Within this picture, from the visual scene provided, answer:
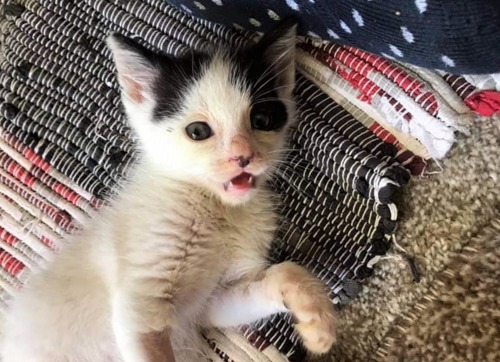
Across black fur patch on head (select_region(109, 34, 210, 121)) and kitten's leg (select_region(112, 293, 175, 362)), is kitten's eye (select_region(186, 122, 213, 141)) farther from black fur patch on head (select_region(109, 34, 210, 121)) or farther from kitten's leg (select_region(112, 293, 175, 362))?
kitten's leg (select_region(112, 293, 175, 362))

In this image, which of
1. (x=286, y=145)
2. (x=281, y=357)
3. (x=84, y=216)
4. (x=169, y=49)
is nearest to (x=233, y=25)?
(x=169, y=49)

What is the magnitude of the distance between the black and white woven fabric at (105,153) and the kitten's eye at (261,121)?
0.13 m

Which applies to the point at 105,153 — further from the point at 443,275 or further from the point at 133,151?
the point at 443,275

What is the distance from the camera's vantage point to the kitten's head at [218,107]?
115 centimetres

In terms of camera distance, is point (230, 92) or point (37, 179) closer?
point (230, 92)

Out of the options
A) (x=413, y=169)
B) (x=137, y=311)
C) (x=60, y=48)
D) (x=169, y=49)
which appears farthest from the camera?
(x=60, y=48)

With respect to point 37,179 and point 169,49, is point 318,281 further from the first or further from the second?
point 37,179

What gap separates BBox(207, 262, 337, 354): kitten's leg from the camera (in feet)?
3.71

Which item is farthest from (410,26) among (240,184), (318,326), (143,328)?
(143,328)

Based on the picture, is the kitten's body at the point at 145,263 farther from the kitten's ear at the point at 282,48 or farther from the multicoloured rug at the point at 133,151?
the kitten's ear at the point at 282,48

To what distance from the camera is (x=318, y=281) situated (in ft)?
3.89

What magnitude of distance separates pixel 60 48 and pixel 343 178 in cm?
71

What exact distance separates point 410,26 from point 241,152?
32 cm

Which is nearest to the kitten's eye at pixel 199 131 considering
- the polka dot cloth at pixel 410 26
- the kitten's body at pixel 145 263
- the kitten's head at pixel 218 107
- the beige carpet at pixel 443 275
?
the kitten's head at pixel 218 107
